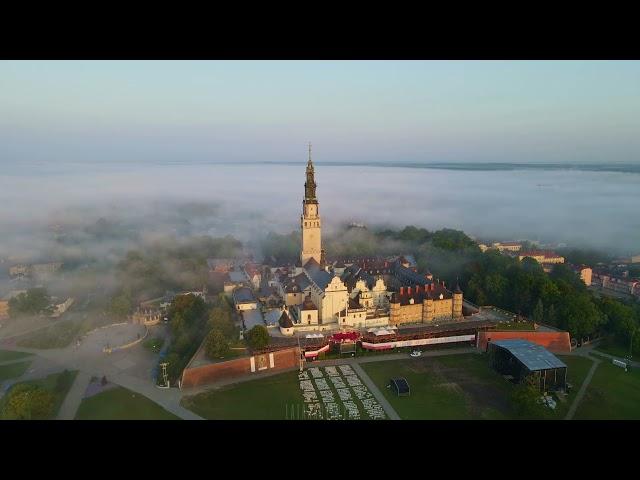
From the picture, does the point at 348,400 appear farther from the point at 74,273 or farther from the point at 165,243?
the point at 165,243

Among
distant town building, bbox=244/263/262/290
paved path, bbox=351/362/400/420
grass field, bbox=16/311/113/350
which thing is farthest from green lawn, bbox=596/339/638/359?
grass field, bbox=16/311/113/350

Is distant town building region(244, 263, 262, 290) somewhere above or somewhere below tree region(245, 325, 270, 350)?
below

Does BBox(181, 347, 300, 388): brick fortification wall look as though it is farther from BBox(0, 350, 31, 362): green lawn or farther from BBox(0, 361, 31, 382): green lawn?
BBox(0, 350, 31, 362): green lawn

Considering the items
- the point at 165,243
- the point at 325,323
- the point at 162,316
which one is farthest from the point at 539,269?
the point at 165,243

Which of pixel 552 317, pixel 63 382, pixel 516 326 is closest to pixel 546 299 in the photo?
pixel 552 317

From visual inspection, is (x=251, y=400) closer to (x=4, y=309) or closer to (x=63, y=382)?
(x=63, y=382)
